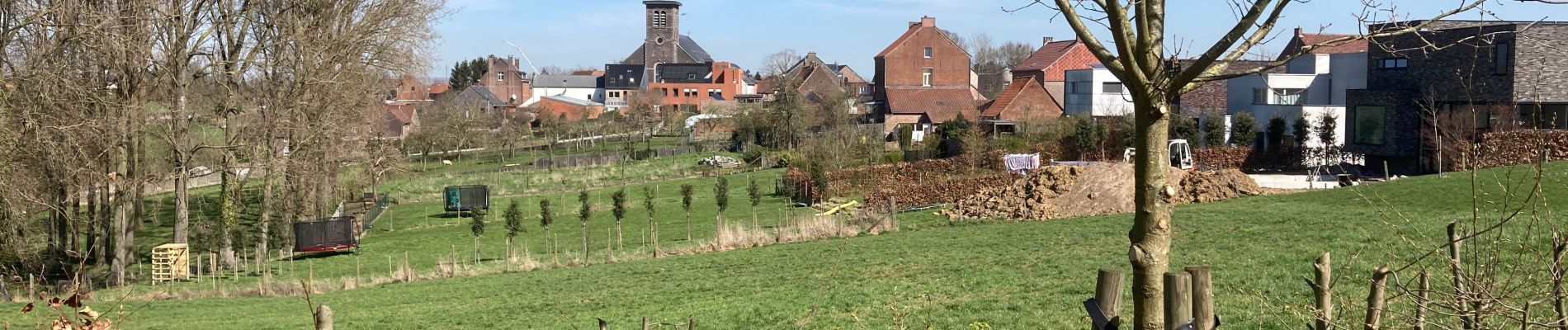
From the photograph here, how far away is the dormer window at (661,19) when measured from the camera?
12250cm

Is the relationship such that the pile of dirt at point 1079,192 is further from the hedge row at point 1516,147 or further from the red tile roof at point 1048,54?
the red tile roof at point 1048,54

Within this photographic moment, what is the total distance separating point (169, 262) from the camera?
2436 cm

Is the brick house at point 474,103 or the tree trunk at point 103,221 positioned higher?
the brick house at point 474,103

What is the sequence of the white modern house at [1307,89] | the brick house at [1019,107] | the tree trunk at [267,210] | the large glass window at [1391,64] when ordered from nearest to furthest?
the tree trunk at [267,210]
the large glass window at [1391,64]
the white modern house at [1307,89]
the brick house at [1019,107]

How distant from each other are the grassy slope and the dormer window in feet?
333

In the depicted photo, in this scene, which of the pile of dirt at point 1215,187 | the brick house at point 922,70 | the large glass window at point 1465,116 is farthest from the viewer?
the brick house at point 922,70

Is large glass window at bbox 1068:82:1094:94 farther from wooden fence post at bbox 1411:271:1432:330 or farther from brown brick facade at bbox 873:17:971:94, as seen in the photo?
wooden fence post at bbox 1411:271:1432:330

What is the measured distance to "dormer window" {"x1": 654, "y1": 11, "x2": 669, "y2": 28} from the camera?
12250 centimetres

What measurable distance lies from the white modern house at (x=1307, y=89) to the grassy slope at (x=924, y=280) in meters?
20.0

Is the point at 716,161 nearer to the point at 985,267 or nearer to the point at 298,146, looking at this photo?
the point at 298,146

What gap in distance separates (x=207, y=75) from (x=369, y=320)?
14.8 m

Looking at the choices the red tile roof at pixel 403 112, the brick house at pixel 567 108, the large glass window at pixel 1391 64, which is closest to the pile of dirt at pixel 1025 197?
the large glass window at pixel 1391 64

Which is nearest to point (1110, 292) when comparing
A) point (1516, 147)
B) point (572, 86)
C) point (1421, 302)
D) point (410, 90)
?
point (1421, 302)

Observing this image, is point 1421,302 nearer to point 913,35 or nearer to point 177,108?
point 177,108
